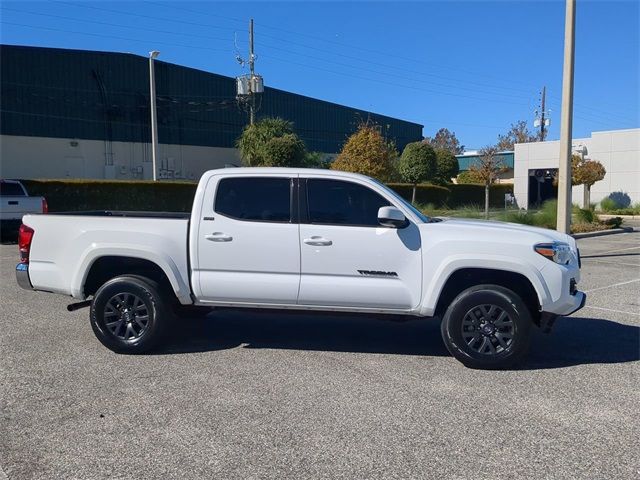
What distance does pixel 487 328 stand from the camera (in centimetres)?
572

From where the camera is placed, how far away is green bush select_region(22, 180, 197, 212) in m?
24.1

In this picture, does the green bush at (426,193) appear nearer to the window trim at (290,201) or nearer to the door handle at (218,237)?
the window trim at (290,201)

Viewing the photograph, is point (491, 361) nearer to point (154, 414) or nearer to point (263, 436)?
point (263, 436)

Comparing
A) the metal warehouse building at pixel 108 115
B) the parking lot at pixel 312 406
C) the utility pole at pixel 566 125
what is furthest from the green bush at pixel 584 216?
the metal warehouse building at pixel 108 115

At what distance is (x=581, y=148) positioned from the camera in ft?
109

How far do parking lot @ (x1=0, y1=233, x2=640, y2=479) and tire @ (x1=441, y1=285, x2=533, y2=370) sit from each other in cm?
16

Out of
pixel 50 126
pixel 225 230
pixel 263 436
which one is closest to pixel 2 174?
pixel 50 126

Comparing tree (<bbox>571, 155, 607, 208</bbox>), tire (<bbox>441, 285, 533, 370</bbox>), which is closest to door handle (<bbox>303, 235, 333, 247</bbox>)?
tire (<bbox>441, 285, 533, 370</bbox>)

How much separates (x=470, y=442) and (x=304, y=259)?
245cm

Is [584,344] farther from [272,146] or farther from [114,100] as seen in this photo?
[114,100]

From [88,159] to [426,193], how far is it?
19561 mm

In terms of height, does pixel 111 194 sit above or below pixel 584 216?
above

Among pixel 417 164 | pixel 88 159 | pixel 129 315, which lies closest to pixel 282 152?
pixel 417 164

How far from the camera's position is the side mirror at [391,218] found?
566 centimetres
